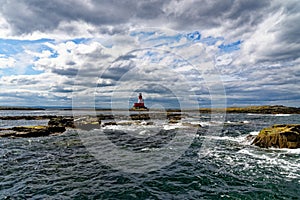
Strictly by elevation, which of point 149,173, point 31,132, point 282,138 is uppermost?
point 282,138

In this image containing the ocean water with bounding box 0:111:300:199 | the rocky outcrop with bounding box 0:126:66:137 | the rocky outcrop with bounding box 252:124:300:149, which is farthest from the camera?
the rocky outcrop with bounding box 0:126:66:137

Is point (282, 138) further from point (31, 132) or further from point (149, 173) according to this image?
point (31, 132)

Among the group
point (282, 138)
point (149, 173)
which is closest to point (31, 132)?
point (149, 173)

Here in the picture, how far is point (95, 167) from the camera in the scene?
1697 centimetres

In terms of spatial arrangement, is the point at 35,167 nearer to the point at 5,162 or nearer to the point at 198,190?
the point at 5,162

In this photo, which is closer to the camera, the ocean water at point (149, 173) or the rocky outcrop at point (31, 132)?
the ocean water at point (149, 173)

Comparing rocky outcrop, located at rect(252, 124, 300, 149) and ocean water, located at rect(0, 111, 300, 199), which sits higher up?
rocky outcrop, located at rect(252, 124, 300, 149)

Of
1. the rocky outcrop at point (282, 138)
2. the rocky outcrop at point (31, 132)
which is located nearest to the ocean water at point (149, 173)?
the rocky outcrop at point (282, 138)

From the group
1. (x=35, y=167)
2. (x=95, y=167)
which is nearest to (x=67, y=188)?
(x=95, y=167)

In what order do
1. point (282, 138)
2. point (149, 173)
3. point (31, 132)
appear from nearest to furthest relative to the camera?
point (149, 173) < point (282, 138) < point (31, 132)

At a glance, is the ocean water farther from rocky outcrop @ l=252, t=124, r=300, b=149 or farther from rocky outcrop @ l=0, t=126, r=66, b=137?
rocky outcrop @ l=0, t=126, r=66, b=137

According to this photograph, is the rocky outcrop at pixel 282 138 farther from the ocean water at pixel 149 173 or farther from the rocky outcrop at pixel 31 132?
the rocky outcrop at pixel 31 132

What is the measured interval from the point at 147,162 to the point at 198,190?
6.64 meters

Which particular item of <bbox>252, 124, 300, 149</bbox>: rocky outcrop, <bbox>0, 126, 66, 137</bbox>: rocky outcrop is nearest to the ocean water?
<bbox>252, 124, 300, 149</bbox>: rocky outcrop
